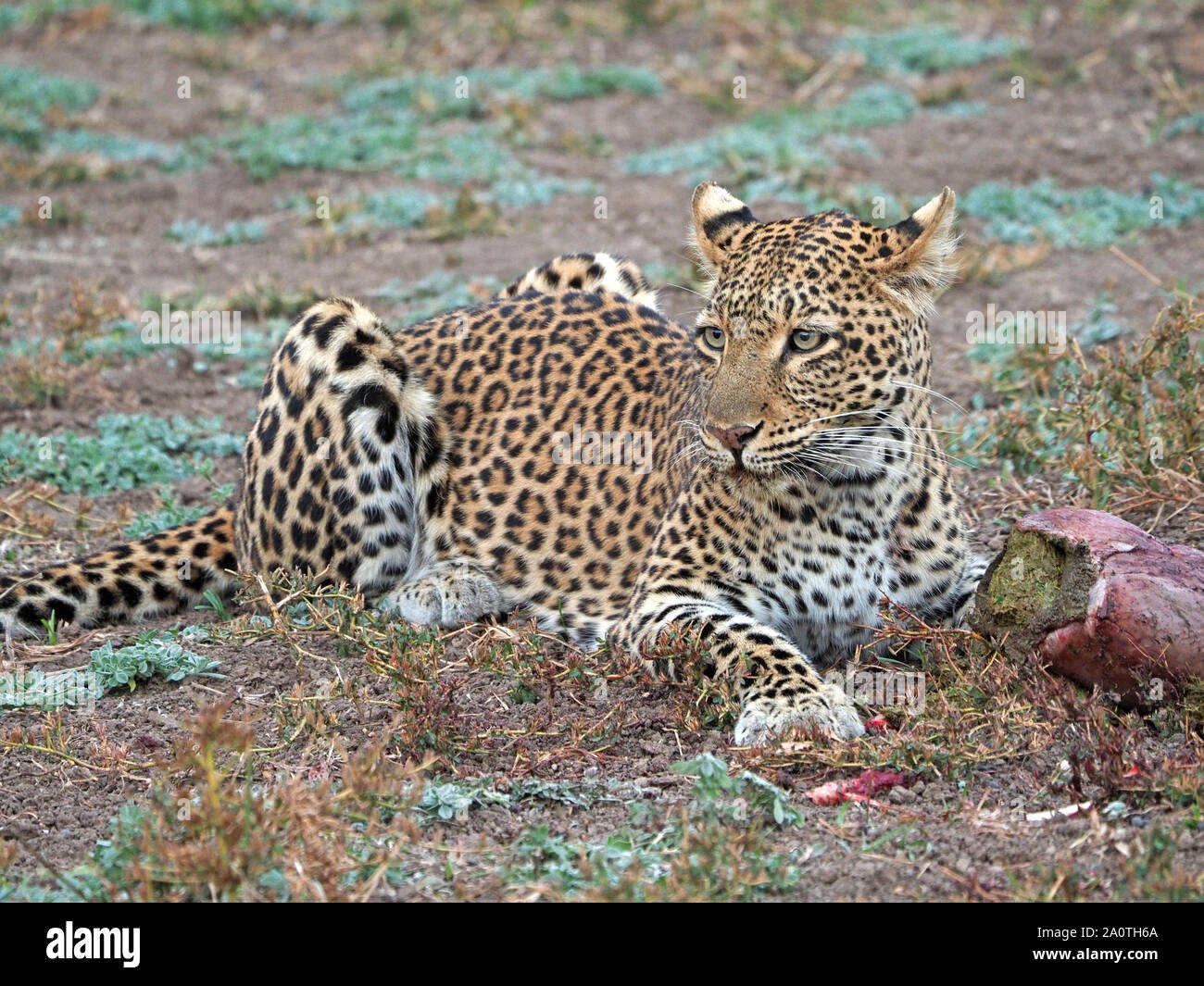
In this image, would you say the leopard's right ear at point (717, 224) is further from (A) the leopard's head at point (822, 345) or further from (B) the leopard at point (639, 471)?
(A) the leopard's head at point (822, 345)

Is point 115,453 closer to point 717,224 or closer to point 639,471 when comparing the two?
point 639,471

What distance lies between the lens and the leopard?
6180 millimetres

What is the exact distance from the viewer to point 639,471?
7465 mm

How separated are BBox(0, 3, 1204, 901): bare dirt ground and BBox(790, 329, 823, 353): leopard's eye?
4.16 feet

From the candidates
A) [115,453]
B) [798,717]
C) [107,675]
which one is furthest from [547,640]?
[115,453]

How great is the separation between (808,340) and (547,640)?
6.17ft

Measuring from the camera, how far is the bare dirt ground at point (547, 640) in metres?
4.86

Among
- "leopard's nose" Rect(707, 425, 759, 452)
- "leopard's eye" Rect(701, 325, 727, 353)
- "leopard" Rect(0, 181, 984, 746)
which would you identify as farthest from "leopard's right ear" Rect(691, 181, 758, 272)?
"leopard's nose" Rect(707, 425, 759, 452)

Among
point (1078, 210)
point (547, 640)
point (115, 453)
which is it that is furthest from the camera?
point (1078, 210)

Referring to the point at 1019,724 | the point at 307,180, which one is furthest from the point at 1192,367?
the point at 307,180

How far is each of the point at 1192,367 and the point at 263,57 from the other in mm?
12463

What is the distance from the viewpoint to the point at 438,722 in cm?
582

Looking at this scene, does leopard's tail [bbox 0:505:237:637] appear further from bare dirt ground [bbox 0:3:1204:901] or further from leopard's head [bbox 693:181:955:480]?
leopard's head [bbox 693:181:955:480]
